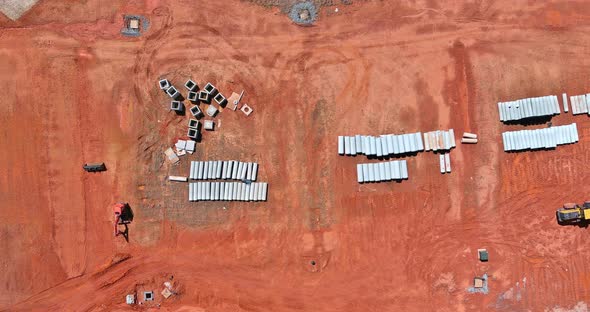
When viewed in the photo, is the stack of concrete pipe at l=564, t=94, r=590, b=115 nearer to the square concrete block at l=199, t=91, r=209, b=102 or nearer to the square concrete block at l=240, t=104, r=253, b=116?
the square concrete block at l=240, t=104, r=253, b=116

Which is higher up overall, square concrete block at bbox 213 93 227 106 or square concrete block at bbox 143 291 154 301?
square concrete block at bbox 213 93 227 106

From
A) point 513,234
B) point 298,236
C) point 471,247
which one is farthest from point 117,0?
point 513,234

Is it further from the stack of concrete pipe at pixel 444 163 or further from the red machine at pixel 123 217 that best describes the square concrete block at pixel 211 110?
the stack of concrete pipe at pixel 444 163

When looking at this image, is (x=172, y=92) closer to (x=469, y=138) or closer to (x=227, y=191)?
(x=227, y=191)

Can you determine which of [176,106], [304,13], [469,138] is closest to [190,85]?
[176,106]

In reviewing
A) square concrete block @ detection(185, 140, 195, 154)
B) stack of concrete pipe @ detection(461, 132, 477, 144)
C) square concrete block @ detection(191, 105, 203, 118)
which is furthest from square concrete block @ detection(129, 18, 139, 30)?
stack of concrete pipe @ detection(461, 132, 477, 144)

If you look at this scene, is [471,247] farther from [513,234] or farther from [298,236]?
[298,236]

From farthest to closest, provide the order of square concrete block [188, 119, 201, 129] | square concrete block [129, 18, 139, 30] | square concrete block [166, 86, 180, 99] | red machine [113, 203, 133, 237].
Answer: square concrete block [129, 18, 139, 30] → square concrete block [188, 119, 201, 129] → square concrete block [166, 86, 180, 99] → red machine [113, 203, 133, 237]

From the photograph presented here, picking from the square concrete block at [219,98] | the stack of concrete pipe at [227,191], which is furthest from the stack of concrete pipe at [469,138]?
the square concrete block at [219,98]
